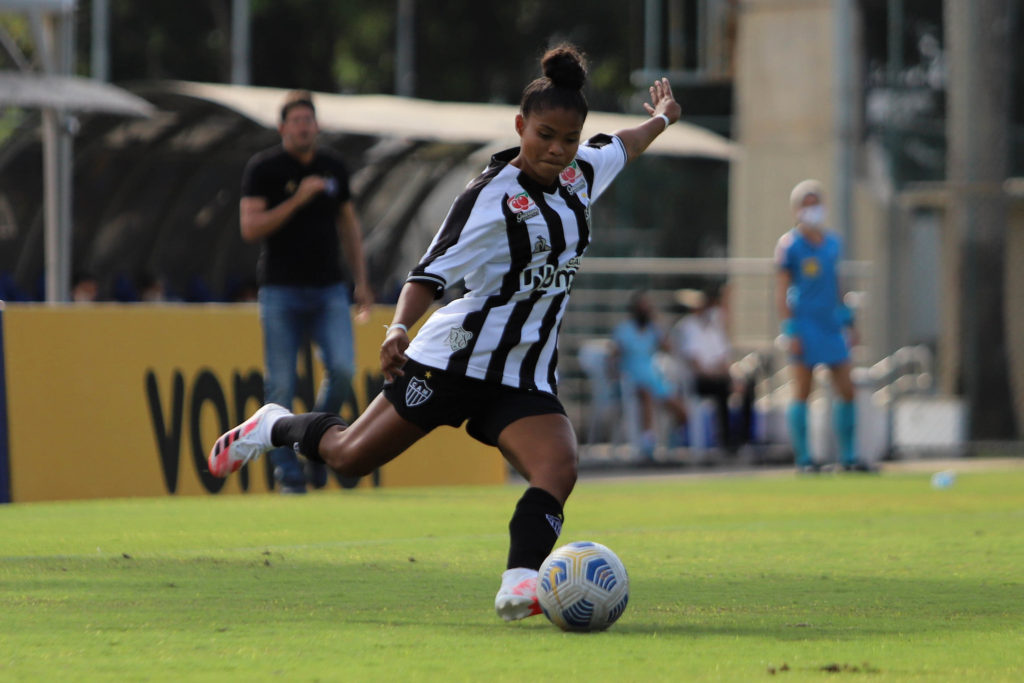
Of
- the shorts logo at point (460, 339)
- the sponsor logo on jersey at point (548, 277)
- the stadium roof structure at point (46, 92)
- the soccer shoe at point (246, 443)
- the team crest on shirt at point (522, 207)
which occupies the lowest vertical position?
the soccer shoe at point (246, 443)

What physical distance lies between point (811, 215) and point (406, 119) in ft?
21.4

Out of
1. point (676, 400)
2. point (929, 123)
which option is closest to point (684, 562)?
point (676, 400)

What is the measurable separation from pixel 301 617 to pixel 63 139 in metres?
9.19

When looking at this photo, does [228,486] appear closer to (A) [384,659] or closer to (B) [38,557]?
(B) [38,557]

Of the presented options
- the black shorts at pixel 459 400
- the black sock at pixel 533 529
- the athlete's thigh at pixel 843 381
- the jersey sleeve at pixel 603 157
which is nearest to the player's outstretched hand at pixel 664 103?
the jersey sleeve at pixel 603 157

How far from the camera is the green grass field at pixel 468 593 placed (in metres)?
4.71

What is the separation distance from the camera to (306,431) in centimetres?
671

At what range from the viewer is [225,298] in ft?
62.7

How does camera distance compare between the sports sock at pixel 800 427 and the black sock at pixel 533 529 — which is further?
the sports sock at pixel 800 427

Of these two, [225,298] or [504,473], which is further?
[225,298]

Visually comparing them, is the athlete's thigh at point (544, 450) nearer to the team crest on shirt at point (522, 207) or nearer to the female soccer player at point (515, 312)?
the female soccer player at point (515, 312)

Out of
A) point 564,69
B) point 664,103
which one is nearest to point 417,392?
point 564,69

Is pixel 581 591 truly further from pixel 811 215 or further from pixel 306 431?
pixel 811 215

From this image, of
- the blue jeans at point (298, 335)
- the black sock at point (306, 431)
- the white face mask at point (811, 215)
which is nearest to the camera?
the black sock at point (306, 431)
